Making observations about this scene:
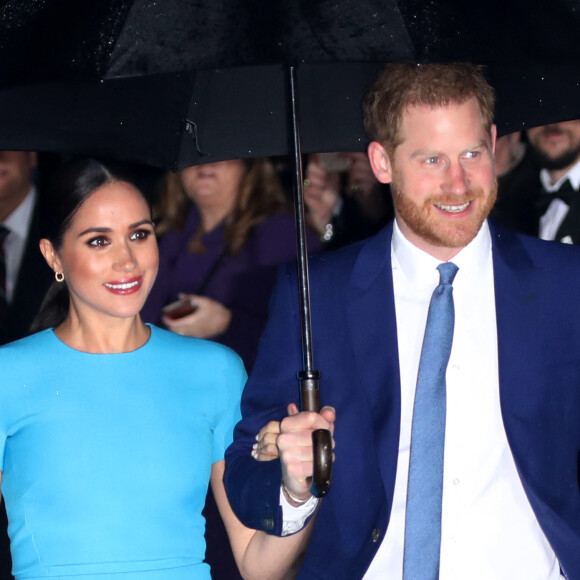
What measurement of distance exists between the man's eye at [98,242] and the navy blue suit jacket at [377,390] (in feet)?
1.75

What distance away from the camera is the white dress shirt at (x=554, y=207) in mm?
5035

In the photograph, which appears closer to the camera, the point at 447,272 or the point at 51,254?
the point at 447,272

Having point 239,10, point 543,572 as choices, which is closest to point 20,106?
point 239,10

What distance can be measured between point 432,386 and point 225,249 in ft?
7.02

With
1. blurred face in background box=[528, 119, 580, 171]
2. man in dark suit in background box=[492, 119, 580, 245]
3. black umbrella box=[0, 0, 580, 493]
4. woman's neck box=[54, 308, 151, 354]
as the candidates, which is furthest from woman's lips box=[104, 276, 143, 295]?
blurred face in background box=[528, 119, 580, 171]

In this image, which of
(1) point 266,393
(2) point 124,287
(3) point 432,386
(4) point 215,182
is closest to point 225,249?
(4) point 215,182

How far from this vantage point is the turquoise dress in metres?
3.13

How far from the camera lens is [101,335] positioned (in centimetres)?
339

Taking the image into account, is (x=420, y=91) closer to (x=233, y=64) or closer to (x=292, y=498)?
(x=233, y=64)

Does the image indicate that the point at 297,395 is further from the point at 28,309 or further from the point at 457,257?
the point at 28,309

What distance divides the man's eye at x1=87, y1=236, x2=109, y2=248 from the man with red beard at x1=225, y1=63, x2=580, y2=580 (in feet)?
1.74

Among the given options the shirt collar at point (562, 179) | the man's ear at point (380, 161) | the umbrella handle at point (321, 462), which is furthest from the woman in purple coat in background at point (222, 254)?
the umbrella handle at point (321, 462)

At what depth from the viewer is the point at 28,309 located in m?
4.97

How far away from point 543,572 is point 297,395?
28.1 inches
